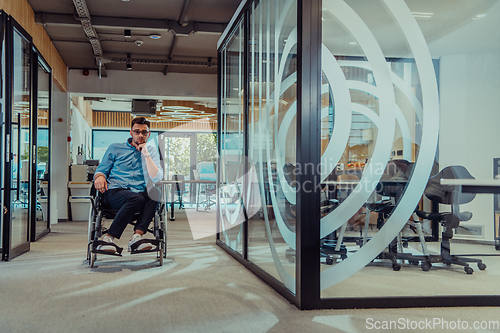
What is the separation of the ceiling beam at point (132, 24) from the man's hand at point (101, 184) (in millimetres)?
2841

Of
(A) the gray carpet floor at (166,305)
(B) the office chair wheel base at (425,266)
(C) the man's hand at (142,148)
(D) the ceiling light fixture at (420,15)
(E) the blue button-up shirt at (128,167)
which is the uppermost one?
A: (D) the ceiling light fixture at (420,15)

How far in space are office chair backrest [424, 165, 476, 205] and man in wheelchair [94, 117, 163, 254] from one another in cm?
225

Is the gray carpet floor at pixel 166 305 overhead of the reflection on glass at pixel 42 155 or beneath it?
beneath

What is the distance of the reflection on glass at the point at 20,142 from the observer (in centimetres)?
411

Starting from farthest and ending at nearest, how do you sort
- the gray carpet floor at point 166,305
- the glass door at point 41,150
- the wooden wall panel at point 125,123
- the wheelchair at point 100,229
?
the wooden wall panel at point 125,123 < the glass door at point 41,150 < the wheelchair at point 100,229 < the gray carpet floor at point 166,305

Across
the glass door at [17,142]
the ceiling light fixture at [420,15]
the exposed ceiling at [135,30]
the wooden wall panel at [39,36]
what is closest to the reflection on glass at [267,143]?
the ceiling light fixture at [420,15]

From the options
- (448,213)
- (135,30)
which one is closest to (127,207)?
(448,213)

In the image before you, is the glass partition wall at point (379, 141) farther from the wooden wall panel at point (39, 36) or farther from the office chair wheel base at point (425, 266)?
the wooden wall panel at point (39, 36)

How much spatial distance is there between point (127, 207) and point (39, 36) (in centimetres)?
332

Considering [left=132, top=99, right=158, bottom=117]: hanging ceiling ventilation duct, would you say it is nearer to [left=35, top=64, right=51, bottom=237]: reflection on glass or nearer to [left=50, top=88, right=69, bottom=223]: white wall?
[left=50, top=88, right=69, bottom=223]: white wall

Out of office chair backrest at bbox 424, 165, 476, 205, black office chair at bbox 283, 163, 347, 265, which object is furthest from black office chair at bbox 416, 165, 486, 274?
black office chair at bbox 283, 163, 347, 265

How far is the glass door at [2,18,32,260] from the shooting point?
388 centimetres

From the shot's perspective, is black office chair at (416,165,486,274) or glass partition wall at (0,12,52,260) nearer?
black office chair at (416,165,486,274)

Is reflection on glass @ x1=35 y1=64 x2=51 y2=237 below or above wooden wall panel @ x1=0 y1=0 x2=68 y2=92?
below
